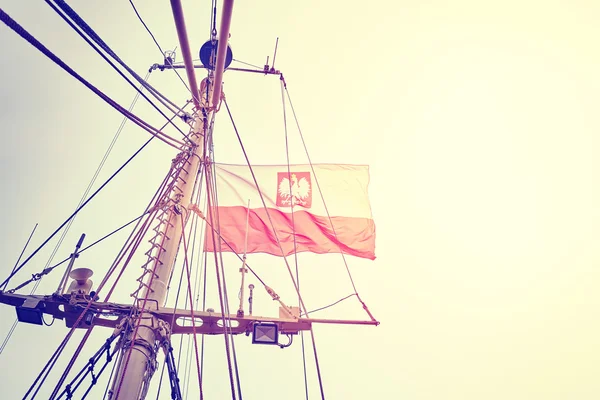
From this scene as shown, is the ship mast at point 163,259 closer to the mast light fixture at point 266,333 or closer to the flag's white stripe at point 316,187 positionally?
the mast light fixture at point 266,333

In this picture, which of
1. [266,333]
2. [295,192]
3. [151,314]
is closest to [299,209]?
[295,192]

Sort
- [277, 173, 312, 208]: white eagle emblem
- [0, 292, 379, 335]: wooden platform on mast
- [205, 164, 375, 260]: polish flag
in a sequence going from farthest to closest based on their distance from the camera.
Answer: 1. [277, 173, 312, 208]: white eagle emblem
2. [205, 164, 375, 260]: polish flag
3. [0, 292, 379, 335]: wooden platform on mast

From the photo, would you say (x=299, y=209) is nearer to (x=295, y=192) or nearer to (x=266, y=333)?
(x=295, y=192)

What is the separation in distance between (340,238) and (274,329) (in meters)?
4.02

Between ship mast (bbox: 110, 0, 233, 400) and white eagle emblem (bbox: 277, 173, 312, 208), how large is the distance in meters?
2.83

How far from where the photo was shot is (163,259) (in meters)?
5.89

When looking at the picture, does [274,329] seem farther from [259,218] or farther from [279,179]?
[279,179]

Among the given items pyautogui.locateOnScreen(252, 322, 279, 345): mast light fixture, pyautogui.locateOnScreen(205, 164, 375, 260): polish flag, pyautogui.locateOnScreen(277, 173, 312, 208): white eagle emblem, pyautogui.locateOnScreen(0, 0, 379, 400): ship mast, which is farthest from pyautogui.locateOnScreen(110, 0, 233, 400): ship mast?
pyautogui.locateOnScreen(277, 173, 312, 208): white eagle emblem

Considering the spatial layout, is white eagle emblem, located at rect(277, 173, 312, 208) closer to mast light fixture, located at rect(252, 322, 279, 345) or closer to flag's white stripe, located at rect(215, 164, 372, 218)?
flag's white stripe, located at rect(215, 164, 372, 218)

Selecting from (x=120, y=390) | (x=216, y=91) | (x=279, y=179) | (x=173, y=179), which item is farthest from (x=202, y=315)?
(x=279, y=179)

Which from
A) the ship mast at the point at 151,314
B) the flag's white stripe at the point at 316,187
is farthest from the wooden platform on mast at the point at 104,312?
the flag's white stripe at the point at 316,187

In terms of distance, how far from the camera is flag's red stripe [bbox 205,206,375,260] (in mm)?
9124

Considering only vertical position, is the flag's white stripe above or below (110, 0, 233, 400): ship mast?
above

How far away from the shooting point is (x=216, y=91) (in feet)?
21.4
